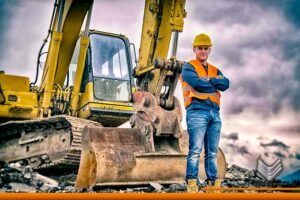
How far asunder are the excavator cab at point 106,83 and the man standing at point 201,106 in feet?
7.14

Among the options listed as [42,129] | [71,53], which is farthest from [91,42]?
[42,129]

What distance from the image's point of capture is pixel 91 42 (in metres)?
4.60

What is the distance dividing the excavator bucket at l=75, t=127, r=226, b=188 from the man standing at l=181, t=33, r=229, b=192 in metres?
0.77

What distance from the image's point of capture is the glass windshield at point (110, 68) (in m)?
4.48

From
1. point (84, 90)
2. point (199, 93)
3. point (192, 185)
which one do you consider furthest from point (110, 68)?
point (192, 185)

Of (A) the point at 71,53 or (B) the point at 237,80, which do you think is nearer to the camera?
(B) the point at 237,80

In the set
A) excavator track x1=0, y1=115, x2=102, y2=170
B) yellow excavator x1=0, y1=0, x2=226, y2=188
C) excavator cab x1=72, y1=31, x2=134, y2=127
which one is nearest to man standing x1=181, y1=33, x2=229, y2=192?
yellow excavator x1=0, y1=0, x2=226, y2=188

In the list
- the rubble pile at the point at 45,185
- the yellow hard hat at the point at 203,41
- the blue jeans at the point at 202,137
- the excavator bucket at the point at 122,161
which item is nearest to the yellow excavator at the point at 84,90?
the excavator bucket at the point at 122,161

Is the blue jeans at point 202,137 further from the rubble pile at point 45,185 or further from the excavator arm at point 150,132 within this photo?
the excavator arm at point 150,132

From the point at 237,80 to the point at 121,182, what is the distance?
889 mm

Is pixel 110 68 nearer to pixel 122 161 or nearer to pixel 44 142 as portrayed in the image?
pixel 44 142

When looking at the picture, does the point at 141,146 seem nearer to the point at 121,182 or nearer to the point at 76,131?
the point at 121,182

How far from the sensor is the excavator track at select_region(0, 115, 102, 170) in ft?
13.4

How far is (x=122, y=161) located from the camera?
3.00m
